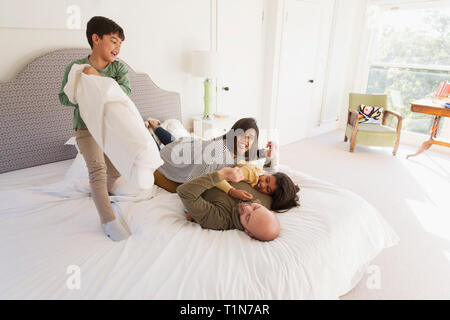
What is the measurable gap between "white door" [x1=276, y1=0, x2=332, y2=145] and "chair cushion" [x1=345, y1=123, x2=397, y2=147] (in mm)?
936

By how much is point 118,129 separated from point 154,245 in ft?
1.82

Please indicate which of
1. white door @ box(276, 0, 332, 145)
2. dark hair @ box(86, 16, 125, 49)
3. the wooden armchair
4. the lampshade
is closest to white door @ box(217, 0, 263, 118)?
white door @ box(276, 0, 332, 145)

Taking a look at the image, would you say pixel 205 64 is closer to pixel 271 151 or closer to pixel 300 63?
pixel 271 151

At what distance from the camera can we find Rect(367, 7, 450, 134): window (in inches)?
167

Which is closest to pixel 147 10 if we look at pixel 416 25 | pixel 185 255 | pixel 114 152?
pixel 114 152

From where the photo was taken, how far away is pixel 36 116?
216cm

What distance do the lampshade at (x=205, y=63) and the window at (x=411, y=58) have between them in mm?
3314

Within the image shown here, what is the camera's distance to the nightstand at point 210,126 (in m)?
3.06

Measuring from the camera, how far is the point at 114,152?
3.73 feet

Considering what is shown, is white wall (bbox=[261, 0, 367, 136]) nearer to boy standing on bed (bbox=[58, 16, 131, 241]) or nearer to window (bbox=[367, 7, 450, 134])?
window (bbox=[367, 7, 450, 134])

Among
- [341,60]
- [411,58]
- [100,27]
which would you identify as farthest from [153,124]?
[411,58]
